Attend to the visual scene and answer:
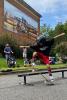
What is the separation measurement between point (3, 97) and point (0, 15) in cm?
4307

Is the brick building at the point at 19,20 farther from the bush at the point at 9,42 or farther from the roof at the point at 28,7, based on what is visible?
the bush at the point at 9,42

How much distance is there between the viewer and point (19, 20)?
208 feet

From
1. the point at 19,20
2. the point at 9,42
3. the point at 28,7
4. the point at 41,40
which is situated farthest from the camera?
the point at 28,7

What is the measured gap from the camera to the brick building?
5616 cm

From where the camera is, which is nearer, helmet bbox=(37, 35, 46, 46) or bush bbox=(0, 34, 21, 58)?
helmet bbox=(37, 35, 46, 46)

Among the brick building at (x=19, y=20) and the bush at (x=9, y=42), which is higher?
the brick building at (x=19, y=20)

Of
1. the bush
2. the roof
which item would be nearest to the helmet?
the bush

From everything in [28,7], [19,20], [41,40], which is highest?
[28,7]

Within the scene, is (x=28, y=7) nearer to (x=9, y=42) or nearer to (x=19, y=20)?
(x=19, y=20)

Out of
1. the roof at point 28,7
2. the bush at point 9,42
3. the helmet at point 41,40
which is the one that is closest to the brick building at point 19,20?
the roof at point 28,7

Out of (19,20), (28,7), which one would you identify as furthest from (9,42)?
(28,7)

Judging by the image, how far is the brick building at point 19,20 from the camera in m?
56.2

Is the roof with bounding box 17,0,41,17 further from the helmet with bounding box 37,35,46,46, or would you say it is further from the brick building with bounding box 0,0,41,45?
the helmet with bounding box 37,35,46,46

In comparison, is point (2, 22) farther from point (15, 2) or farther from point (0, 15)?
point (15, 2)
